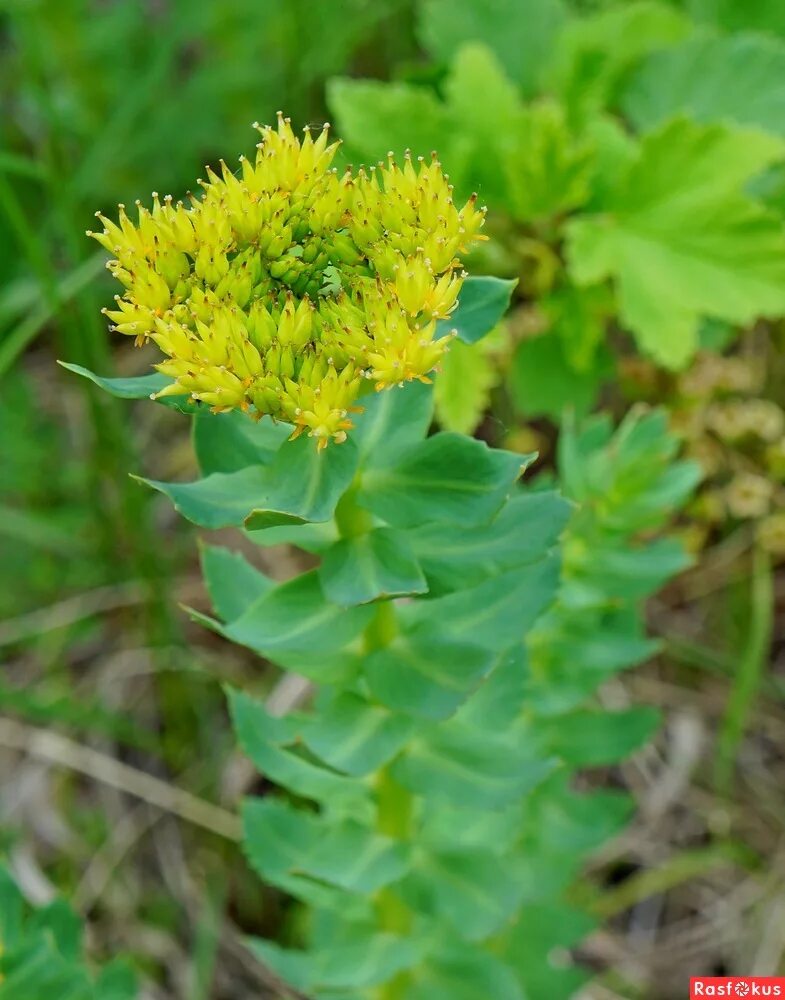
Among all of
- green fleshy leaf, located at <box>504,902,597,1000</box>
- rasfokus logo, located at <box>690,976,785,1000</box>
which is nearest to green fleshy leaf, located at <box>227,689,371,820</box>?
green fleshy leaf, located at <box>504,902,597,1000</box>

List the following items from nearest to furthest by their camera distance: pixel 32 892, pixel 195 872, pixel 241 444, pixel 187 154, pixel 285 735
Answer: pixel 241 444 → pixel 285 735 → pixel 32 892 → pixel 195 872 → pixel 187 154

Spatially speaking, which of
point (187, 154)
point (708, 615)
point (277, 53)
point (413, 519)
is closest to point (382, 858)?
point (413, 519)

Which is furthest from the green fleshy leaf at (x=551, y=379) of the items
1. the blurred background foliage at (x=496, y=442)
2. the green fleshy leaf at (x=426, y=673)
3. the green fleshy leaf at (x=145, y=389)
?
the green fleshy leaf at (x=145, y=389)

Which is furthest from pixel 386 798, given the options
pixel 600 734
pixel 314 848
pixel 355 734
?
pixel 600 734

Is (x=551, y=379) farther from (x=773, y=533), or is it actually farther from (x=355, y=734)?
(x=355, y=734)

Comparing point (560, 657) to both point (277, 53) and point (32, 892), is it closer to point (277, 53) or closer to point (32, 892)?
point (32, 892)
